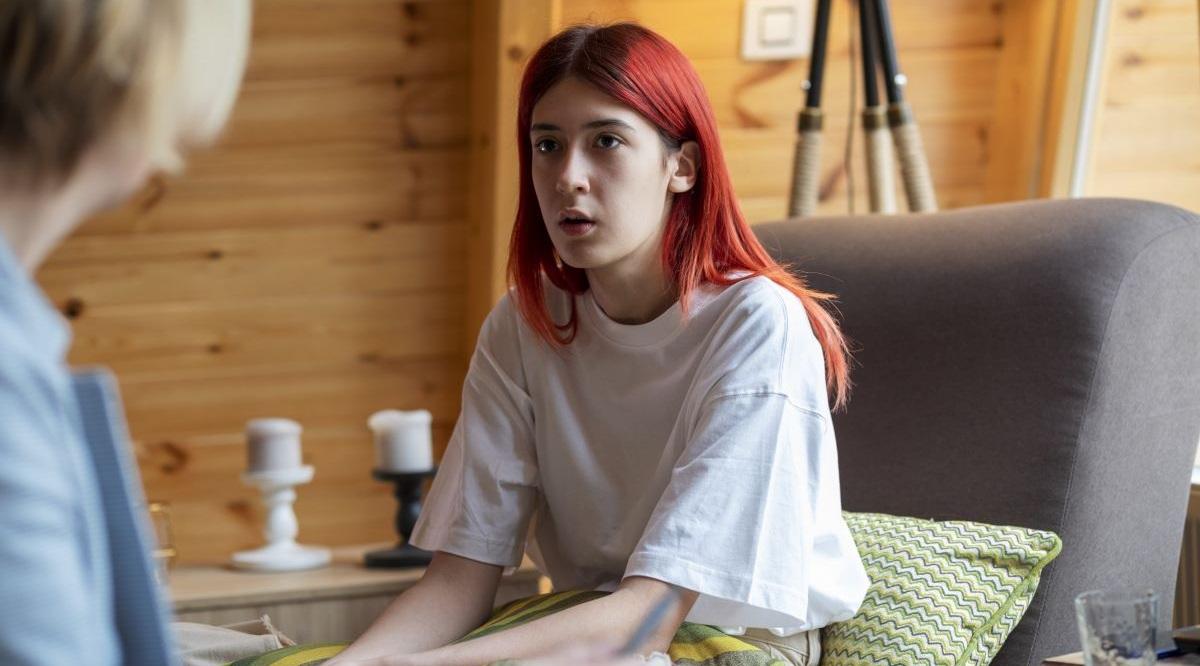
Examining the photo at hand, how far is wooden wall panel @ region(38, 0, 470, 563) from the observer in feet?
8.73

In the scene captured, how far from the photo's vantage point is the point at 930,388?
5.67 feet

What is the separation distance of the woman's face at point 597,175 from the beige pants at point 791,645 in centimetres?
45

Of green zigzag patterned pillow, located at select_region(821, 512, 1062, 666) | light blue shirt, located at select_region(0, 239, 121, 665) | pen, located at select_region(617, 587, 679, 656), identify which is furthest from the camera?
green zigzag patterned pillow, located at select_region(821, 512, 1062, 666)

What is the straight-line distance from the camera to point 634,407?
1.56m

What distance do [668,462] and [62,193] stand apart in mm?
905

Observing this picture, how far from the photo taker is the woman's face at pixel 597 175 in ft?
4.96

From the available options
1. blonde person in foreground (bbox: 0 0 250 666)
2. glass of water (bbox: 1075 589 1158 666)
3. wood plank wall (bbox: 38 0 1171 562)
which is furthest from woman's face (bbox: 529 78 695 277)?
wood plank wall (bbox: 38 0 1171 562)

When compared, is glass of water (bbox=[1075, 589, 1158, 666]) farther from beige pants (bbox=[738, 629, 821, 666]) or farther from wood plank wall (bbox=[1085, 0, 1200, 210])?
wood plank wall (bbox=[1085, 0, 1200, 210])

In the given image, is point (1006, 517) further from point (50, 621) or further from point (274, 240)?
point (274, 240)

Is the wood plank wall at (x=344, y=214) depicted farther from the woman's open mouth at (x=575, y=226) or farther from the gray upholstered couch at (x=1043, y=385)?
the woman's open mouth at (x=575, y=226)

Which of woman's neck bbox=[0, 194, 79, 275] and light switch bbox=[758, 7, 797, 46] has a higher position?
light switch bbox=[758, 7, 797, 46]

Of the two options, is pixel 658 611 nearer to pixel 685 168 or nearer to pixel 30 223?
pixel 685 168

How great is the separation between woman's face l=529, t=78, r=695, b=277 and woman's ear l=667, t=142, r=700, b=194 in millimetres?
20

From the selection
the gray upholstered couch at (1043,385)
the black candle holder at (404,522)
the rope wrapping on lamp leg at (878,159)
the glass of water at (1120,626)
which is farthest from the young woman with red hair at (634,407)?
the rope wrapping on lamp leg at (878,159)
